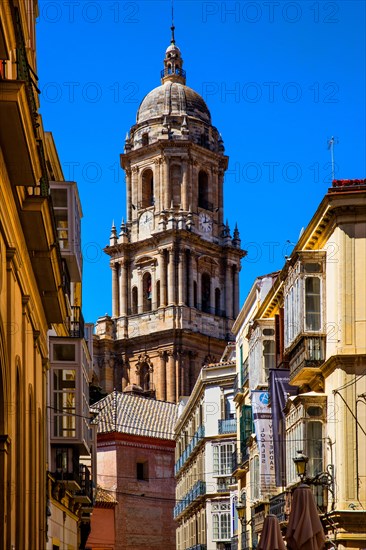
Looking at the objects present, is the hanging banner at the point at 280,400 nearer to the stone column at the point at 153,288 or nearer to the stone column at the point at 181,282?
the stone column at the point at 181,282

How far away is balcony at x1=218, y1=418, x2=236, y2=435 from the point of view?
52.7 meters

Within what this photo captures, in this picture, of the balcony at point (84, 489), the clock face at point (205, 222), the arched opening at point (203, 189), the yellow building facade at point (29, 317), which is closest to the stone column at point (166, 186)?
the clock face at point (205, 222)

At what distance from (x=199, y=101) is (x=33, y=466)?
7021 centimetres

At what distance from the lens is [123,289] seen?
85312 mm

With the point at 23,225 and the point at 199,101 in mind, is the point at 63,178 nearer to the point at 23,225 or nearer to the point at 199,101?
the point at 23,225

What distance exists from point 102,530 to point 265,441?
31.4 metres

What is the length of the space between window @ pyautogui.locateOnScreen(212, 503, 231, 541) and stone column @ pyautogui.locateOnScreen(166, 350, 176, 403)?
88.1ft

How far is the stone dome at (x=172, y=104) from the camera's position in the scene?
288 feet

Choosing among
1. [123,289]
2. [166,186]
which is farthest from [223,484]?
[166,186]

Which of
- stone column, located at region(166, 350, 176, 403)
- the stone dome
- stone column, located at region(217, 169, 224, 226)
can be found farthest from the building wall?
the stone dome

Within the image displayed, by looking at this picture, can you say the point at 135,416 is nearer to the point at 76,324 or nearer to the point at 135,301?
the point at 135,301

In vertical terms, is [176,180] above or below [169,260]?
above

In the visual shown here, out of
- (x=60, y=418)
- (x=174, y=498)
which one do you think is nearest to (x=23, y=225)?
(x=60, y=418)

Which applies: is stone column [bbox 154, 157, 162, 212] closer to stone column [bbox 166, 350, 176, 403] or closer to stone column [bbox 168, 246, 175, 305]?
stone column [bbox 168, 246, 175, 305]
